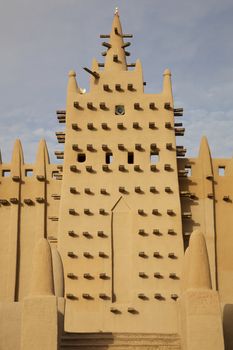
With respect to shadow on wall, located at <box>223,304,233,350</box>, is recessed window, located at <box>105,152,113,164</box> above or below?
above

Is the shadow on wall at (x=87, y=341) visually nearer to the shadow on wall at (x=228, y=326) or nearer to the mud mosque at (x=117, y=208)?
the shadow on wall at (x=228, y=326)

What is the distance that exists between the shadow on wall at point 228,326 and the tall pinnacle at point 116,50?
10.5m

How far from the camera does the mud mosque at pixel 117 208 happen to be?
2028 cm

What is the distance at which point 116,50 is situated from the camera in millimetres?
23828

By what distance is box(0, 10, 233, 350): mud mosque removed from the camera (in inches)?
798

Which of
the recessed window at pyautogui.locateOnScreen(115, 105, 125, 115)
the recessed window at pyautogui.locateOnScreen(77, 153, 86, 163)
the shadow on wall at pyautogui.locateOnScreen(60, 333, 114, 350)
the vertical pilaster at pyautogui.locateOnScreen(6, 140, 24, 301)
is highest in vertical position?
the recessed window at pyautogui.locateOnScreen(115, 105, 125, 115)

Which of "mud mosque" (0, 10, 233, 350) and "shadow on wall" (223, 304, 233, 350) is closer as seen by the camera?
"shadow on wall" (223, 304, 233, 350)

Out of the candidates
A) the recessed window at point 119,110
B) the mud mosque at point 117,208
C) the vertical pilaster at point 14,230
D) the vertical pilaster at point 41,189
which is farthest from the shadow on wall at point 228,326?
the recessed window at point 119,110

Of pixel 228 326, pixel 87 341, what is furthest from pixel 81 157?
pixel 228 326

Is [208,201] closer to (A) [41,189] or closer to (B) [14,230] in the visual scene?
(A) [41,189]

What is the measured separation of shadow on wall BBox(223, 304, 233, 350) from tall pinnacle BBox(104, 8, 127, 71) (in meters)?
10.5

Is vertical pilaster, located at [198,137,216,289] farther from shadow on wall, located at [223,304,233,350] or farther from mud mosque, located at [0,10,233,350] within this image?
shadow on wall, located at [223,304,233,350]

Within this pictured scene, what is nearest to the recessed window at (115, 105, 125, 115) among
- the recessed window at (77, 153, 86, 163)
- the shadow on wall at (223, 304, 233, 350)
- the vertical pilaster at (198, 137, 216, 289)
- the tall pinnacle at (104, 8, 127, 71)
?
the tall pinnacle at (104, 8, 127, 71)

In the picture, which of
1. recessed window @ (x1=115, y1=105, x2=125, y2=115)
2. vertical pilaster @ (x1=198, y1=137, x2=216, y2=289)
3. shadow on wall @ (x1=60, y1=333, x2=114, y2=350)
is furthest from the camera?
recessed window @ (x1=115, y1=105, x2=125, y2=115)
